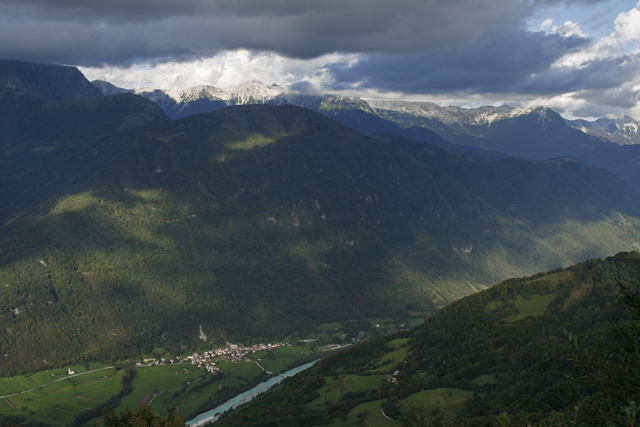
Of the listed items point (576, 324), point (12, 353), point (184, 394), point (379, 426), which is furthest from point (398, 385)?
point (12, 353)

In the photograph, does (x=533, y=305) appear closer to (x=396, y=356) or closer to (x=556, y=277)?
(x=556, y=277)

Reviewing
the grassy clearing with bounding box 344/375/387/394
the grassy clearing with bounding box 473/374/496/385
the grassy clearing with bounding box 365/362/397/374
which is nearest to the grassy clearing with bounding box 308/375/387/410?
the grassy clearing with bounding box 344/375/387/394

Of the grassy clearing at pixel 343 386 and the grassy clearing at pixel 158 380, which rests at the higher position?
the grassy clearing at pixel 343 386

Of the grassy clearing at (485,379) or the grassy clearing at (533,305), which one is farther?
the grassy clearing at (533,305)

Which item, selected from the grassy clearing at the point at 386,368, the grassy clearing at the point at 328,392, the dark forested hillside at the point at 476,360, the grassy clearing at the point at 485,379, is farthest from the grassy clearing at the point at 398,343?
the grassy clearing at the point at 485,379

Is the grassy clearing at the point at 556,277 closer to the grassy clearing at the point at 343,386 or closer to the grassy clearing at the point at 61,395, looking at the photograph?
the grassy clearing at the point at 343,386

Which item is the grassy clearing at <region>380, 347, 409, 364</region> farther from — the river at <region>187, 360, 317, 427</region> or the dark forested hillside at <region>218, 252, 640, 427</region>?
the river at <region>187, 360, 317, 427</region>

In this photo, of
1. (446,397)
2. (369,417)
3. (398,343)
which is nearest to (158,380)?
(398,343)
